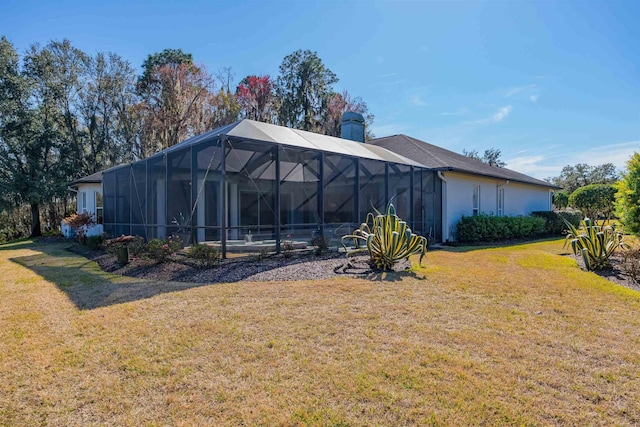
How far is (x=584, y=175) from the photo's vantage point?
42.1 metres

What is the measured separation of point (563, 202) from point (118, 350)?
3312cm

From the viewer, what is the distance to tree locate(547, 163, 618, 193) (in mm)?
40250

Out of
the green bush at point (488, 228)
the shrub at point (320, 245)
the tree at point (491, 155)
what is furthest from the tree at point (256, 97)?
the tree at point (491, 155)

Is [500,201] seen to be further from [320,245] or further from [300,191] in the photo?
[320,245]

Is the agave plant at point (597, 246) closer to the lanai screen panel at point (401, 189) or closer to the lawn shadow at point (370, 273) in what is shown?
the lawn shadow at point (370, 273)

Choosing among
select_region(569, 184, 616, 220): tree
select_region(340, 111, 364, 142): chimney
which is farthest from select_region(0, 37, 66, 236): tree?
select_region(569, 184, 616, 220): tree

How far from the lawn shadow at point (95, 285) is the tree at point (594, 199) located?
83.9ft

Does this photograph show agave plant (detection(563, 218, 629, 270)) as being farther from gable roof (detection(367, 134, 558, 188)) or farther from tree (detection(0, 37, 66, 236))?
tree (detection(0, 37, 66, 236))

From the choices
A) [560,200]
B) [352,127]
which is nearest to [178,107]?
[352,127]

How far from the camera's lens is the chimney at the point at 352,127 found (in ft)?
53.2

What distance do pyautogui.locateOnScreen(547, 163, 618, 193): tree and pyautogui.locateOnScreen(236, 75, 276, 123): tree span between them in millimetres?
35513

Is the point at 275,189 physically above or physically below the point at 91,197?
below

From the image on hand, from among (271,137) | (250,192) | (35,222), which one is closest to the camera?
(271,137)

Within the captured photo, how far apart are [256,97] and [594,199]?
2281 centimetres
